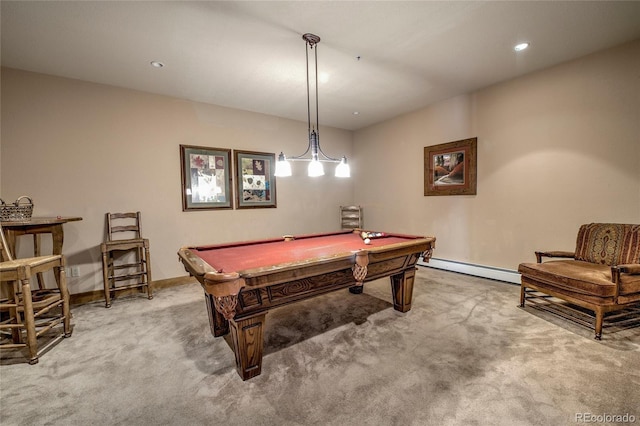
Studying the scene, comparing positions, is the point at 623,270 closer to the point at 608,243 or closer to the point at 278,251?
the point at 608,243

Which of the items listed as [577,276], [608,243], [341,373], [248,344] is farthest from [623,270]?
[248,344]

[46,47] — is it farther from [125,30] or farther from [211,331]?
[211,331]

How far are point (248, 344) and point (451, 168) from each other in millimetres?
3829

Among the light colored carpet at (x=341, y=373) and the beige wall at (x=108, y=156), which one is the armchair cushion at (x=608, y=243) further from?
the beige wall at (x=108, y=156)

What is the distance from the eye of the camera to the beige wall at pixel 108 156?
2.96m

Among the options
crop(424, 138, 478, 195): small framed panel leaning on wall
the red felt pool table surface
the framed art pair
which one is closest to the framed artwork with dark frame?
the framed art pair

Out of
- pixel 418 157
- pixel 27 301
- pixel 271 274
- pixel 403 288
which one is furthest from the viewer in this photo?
pixel 418 157

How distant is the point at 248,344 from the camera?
1.78 metres

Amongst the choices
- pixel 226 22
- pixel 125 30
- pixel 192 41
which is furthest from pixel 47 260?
pixel 226 22

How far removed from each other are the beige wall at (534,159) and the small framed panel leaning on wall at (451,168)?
99mm

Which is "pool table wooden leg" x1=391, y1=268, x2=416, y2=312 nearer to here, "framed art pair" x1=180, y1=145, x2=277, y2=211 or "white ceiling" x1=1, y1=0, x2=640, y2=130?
"white ceiling" x1=1, y1=0, x2=640, y2=130

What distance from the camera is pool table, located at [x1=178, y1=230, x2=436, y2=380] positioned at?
165cm

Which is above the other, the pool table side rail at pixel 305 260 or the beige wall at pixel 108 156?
the beige wall at pixel 108 156

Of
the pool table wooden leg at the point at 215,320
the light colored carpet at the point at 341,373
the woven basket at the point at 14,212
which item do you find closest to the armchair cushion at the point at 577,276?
the light colored carpet at the point at 341,373
